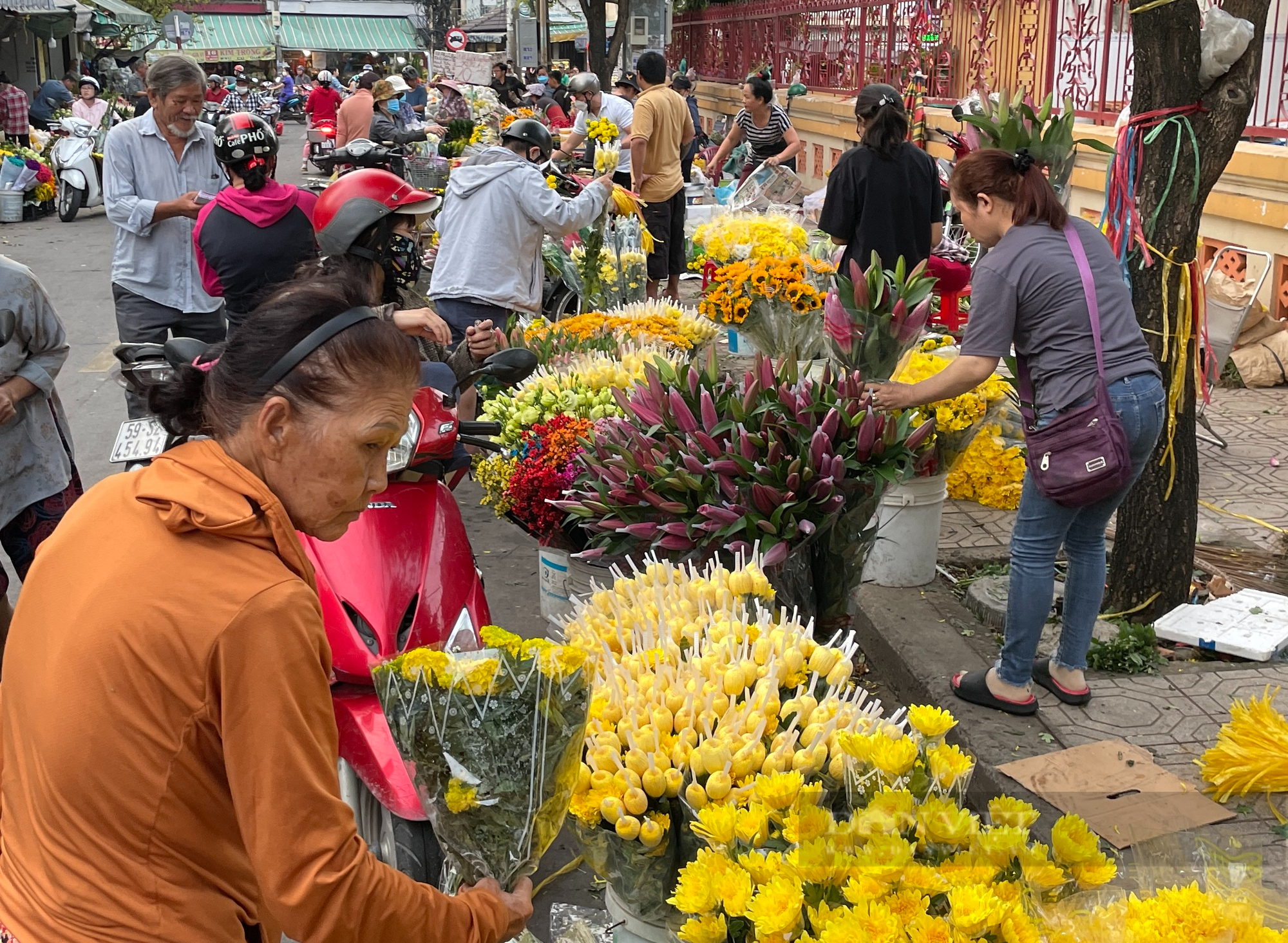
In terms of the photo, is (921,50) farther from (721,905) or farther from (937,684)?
(721,905)

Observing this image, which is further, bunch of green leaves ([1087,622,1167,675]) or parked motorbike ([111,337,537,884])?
bunch of green leaves ([1087,622,1167,675])

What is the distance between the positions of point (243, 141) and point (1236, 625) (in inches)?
162

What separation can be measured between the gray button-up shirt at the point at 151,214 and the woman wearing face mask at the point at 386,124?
1215cm

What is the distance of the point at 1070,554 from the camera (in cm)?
396

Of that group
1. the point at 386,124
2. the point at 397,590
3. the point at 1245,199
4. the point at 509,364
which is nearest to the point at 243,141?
the point at 509,364

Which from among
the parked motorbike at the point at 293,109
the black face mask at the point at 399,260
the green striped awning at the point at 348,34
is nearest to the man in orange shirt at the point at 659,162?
the black face mask at the point at 399,260

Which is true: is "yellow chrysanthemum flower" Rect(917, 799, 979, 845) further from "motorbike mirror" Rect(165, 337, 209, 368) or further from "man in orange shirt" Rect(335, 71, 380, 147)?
"man in orange shirt" Rect(335, 71, 380, 147)

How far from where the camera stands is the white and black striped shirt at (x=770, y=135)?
1168 cm

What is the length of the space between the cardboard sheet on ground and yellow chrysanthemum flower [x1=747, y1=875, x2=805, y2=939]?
71.2 inches

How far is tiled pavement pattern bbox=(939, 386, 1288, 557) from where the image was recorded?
564cm

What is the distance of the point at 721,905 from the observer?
1817 mm

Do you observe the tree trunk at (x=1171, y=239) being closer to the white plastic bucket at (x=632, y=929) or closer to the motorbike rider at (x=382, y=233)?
the motorbike rider at (x=382, y=233)

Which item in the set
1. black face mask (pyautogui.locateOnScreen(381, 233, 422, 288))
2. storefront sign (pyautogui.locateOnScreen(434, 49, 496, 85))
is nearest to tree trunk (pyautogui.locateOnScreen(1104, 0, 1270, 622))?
black face mask (pyautogui.locateOnScreen(381, 233, 422, 288))

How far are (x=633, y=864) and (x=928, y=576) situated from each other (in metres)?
3.22
